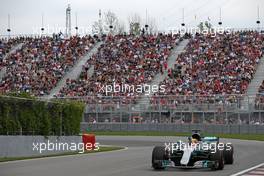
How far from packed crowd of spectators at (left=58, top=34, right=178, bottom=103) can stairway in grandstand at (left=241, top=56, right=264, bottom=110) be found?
8.05m

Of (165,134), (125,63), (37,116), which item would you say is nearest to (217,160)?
(37,116)

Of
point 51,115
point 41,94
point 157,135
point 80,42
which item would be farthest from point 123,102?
point 51,115

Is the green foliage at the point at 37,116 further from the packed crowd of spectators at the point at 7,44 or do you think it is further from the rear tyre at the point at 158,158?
the packed crowd of spectators at the point at 7,44

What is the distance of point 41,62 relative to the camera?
57.2 m

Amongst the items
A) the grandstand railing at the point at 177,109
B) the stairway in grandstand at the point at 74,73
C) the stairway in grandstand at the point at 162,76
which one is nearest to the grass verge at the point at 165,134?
the grandstand railing at the point at 177,109

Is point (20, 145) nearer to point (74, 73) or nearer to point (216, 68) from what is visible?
point (216, 68)

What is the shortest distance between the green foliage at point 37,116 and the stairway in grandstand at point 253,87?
16.6m

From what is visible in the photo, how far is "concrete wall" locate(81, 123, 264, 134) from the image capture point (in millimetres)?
42875

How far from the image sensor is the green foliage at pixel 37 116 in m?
22.5

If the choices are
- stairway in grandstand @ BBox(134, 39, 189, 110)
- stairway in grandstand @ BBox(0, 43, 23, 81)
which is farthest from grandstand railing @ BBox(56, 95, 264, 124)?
stairway in grandstand @ BBox(0, 43, 23, 81)

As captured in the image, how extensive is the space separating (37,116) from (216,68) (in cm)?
2703

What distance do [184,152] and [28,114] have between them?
9178 mm

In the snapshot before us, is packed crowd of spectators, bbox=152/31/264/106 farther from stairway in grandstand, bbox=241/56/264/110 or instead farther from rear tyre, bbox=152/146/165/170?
rear tyre, bbox=152/146/165/170

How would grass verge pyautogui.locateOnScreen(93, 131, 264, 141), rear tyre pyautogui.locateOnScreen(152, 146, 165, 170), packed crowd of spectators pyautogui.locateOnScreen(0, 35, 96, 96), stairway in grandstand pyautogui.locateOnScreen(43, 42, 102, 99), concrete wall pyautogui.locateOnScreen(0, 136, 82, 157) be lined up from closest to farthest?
1. rear tyre pyautogui.locateOnScreen(152, 146, 165, 170)
2. concrete wall pyautogui.locateOnScreen(0, 136, 82, 157)
3. grass verge pyautogui.locateOnScreen(93, 131, 264, 141)
4. stairway in grandstand pyautogui.locateOnScreen(43, 42, 102, 99)
5. packed crowd of spectators pyautogui.locateOnScreen(0, 35, 96, 96)
